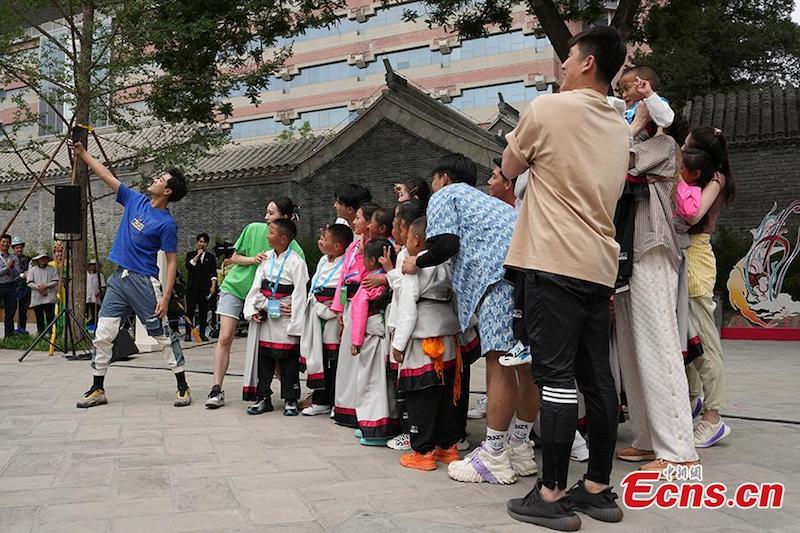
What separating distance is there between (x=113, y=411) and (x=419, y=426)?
292cm

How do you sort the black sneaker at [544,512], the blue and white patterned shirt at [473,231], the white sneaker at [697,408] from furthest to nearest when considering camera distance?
the white sneaker at [697,408], the blue and white patterned shirt at [473,231], the black sneaker at [544,512]

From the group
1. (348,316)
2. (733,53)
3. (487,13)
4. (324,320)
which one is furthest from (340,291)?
(733,53)

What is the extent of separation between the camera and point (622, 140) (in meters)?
3.32

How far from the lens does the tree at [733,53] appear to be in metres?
22.4

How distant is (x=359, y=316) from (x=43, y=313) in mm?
10416

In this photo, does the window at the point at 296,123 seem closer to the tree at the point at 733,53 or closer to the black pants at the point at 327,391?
the tree at the point at 733,53

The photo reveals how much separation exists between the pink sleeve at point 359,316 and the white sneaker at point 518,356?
141cm

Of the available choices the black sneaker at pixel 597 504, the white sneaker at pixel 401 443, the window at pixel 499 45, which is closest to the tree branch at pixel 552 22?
the white sneaker at pixel 401 443

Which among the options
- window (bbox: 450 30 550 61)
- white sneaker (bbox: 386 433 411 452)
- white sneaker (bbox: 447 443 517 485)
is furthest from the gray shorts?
window (bbox: 450 30 550 61)

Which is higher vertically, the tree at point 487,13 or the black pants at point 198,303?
the tree at point 487,13

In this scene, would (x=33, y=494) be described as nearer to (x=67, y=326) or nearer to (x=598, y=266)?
(x=598, y=266)

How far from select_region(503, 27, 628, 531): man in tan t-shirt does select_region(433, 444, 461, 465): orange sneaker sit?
1035mm

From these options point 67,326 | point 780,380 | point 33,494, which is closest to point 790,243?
point 780,380

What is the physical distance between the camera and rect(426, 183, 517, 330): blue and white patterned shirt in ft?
12.9
